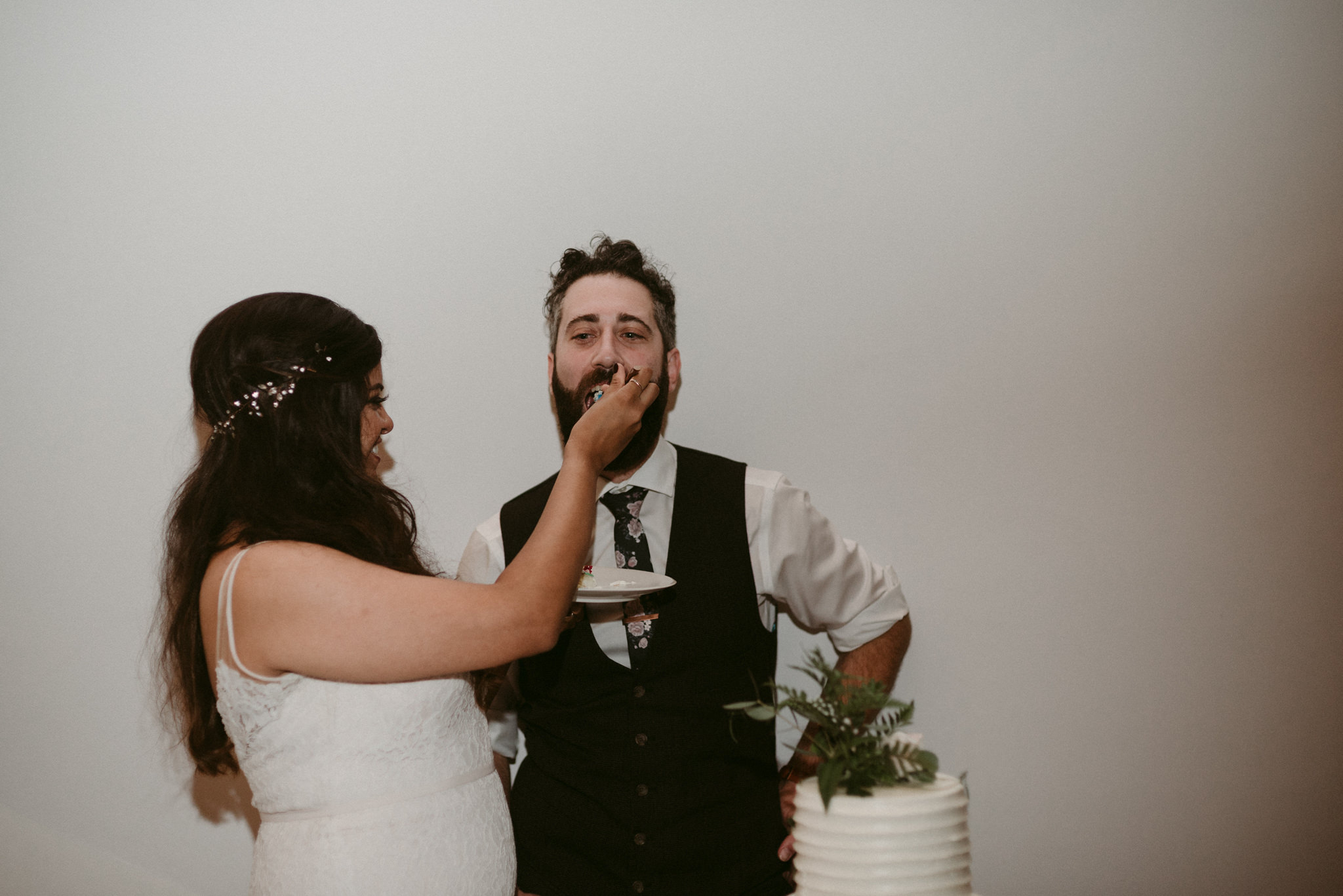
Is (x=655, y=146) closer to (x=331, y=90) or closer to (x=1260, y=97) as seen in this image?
(x=331, y=90)

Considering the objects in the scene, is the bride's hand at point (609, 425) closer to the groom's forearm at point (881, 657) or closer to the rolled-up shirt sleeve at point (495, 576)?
the rolled-up shirt sleeve at point (495, 576)

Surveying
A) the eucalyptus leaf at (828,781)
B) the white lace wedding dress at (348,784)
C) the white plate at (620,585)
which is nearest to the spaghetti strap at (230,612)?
the white lace wedding dress at (348,784)

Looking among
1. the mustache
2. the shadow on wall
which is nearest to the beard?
the mustache

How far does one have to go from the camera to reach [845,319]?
2105 millimetres

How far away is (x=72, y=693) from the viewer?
80.7 inches

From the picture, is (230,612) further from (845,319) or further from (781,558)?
(845,319)

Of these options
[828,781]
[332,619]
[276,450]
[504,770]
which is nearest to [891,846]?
[828,781]

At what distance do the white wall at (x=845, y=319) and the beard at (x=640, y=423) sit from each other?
24cm

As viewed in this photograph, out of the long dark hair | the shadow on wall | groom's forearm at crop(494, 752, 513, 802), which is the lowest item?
the shadow on wall

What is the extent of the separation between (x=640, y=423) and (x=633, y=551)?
26cm

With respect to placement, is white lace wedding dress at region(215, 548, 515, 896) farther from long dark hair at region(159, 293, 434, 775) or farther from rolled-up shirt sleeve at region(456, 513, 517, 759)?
rolled-up shirt sleeve at region(456, 513, 517, 759)

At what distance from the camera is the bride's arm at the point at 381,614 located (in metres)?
1.29

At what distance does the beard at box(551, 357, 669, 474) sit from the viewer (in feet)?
6.08

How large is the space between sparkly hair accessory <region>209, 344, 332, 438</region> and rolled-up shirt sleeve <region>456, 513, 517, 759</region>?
576mm
